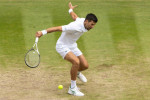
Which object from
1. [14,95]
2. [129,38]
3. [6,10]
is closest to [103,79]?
[14,95]

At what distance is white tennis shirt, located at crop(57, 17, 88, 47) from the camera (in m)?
11.0

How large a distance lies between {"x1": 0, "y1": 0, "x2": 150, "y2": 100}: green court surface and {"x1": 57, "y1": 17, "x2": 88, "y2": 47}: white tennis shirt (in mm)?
1318

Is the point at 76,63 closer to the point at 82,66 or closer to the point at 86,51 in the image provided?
the point at 82,66

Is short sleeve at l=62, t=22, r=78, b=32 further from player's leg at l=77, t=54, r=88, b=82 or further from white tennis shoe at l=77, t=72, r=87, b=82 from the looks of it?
white tennis shoe at l=77, t=72, r=87, b=82

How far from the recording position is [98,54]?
14531mm

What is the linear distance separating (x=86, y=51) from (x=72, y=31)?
3.61 meters

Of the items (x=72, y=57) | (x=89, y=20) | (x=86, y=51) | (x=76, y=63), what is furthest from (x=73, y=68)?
(x=86, y=51)

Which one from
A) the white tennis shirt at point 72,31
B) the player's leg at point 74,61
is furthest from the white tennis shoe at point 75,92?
the white tennis shirt at point 72,31

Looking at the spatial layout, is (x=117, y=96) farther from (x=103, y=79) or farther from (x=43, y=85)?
(x=43, y=85)

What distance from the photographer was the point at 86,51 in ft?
48.4

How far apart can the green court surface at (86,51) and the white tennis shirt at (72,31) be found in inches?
51.9

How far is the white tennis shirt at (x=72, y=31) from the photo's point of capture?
36.1 feet

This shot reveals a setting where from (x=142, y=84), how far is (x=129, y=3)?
788 cm

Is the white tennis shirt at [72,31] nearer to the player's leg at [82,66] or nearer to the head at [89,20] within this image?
the head at [89,20]
